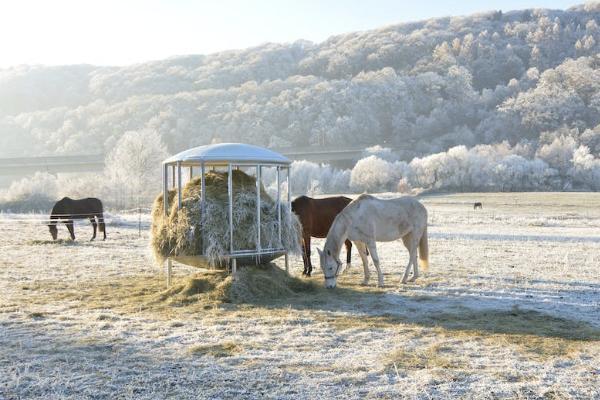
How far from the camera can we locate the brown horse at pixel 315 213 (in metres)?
14.9

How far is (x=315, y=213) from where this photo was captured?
50.2 ft

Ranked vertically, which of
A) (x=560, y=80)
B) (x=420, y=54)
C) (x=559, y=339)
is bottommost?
(x=559, y=339)

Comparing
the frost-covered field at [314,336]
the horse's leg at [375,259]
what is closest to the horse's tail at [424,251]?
the frost-covered field at [314,336]

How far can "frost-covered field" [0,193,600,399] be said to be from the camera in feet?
20.0

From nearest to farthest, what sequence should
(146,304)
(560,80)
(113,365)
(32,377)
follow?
(32,377)
(113,365)
(146,304)
(560,80)

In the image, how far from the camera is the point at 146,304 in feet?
35.0

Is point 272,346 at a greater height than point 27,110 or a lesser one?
lesser

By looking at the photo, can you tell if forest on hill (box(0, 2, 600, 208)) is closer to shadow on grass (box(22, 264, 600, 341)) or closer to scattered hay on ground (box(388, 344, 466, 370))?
shadow on grass (box(22, 264, 600, 341))

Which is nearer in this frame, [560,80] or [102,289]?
[102,289]

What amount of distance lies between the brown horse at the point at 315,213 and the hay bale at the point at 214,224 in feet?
6.95

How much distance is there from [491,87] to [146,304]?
15748 cm

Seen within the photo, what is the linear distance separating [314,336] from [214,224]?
4158 mm

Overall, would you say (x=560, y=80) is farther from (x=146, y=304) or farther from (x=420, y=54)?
(x=146, y=304)

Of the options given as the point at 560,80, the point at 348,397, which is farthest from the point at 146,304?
the point at 560,80
